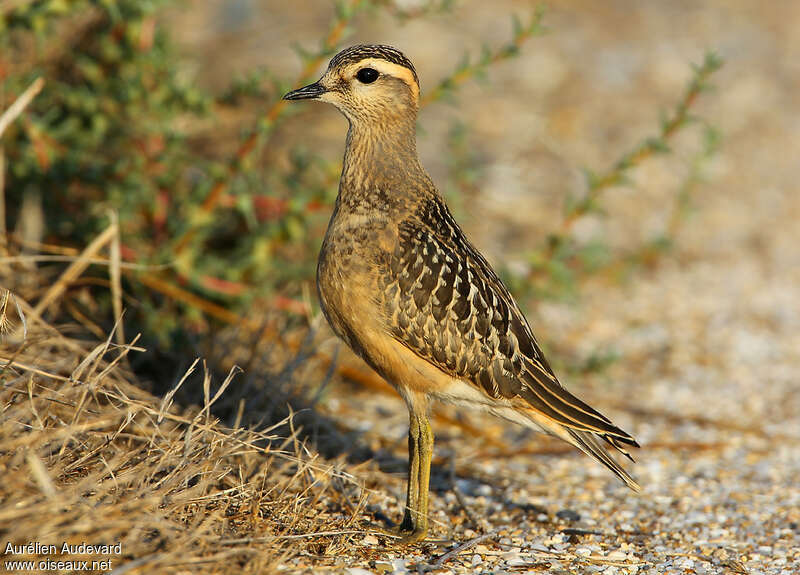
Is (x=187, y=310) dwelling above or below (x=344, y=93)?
below

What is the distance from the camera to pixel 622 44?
1355 cm

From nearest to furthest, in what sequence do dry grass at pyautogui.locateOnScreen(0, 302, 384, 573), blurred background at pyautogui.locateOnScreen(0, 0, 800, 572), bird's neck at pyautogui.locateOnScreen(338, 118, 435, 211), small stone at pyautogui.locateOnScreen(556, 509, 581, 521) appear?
dry grass at pyautogui.locateOnScreen(0, 302, 384, 573) → bird's neck at pyautogui.locateOnScreen(338, 118, 435, 211) → small stone at pyautogui.locateOnScreen(556, 509, 581, 521) → blurred background at pyautogui.locateOnScreen(0, 0, 800, 572)

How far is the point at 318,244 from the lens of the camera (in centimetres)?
712

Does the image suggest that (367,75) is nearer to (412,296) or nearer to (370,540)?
(412,296)

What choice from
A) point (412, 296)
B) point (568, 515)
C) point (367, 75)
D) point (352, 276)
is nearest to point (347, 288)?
point (352, 276)

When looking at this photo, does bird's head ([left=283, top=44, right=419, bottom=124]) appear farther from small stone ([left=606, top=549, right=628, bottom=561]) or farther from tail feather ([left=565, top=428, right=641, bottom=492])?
small stone ([left=606, top=549, right=628, bottom=561])

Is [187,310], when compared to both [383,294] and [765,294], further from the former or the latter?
[765,294]

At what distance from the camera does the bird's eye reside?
4668mm

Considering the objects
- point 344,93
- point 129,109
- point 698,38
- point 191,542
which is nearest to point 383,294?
point 344,93

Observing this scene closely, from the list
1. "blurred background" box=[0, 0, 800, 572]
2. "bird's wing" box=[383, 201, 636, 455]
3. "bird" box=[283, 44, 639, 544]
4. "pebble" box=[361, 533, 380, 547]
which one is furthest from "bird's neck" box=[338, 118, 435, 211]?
"pebble" box=[361, 533, 380, 547]

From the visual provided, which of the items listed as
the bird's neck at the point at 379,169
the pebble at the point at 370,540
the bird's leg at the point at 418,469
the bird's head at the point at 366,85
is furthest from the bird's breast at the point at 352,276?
the pebble at the point at 370,540

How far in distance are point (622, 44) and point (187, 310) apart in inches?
374

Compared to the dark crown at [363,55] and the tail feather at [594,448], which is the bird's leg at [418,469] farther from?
the dark crown at [363,55]

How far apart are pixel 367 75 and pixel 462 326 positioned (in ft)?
4.55
